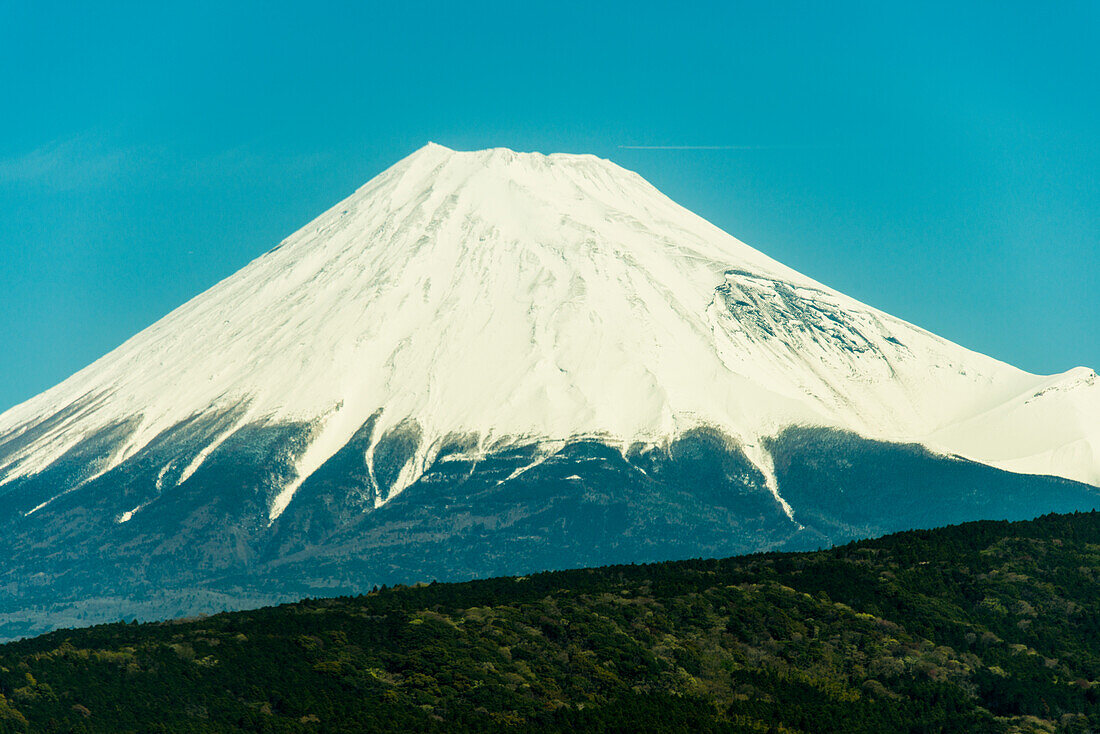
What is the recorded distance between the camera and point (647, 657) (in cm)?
8394

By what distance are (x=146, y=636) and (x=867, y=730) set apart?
42.8m

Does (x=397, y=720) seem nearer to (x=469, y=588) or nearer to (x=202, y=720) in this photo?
(x=202, y=720)

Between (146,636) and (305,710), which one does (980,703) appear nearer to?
(305,710)

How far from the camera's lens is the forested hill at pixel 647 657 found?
74.6 meters

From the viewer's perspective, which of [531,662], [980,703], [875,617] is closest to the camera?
[980,703]

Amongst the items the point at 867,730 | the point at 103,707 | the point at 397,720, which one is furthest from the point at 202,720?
the point at 867,730

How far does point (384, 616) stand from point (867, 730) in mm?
33033

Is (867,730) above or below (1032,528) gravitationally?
below

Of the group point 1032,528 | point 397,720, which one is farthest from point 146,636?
point 1032,528

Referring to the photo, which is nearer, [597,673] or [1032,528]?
[597,673]

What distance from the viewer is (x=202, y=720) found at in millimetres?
73688

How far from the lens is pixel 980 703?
7888 cm

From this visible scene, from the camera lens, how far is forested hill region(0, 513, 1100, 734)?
74625mm

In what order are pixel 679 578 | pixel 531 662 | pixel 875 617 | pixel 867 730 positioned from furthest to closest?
pixel 679 578
pixel 875 617
pixel 531 662
pixel 867 730
